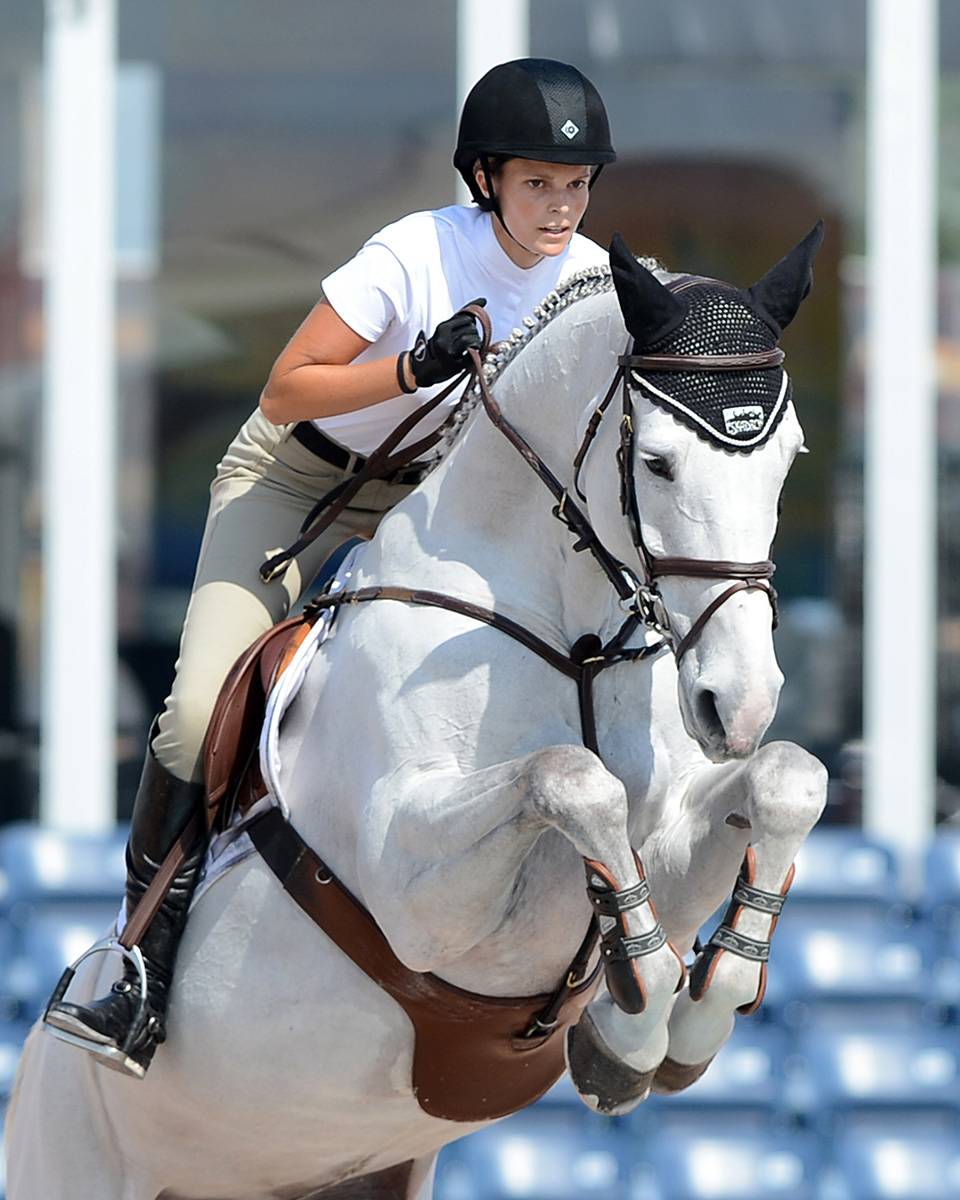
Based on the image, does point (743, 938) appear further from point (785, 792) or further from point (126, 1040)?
point (126, 1040)

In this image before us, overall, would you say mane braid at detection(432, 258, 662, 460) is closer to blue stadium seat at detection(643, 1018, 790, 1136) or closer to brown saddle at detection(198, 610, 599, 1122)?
brown saddle at detection(198, 610, 599, 1122)

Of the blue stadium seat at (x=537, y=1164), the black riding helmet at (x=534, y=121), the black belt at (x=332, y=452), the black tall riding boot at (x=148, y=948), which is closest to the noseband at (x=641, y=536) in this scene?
the black riding helmet at (x=534, y=121)

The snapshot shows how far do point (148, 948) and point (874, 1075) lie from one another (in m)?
3.60

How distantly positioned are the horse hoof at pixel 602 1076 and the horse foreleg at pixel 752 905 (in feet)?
0.35

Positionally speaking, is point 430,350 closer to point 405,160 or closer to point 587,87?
point 587,87

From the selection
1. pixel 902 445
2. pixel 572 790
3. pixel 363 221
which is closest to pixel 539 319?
pixel 572 790

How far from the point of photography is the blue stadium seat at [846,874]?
7.63 m

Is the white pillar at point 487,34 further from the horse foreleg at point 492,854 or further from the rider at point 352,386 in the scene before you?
the horse foreleg at point 492,854

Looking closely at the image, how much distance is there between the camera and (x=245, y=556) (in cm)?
454

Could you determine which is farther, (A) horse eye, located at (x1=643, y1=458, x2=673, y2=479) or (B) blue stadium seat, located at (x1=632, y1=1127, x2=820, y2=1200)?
(B) blue stadium seat, located at (x1=632, y1=1127, x2=820, y2=1200)

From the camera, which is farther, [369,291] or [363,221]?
[363,221]

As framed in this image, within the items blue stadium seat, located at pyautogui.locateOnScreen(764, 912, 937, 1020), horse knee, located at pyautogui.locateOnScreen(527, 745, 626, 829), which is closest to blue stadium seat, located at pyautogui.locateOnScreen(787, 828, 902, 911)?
blue stadium seat, located at pyautogui.locateOnScreen(764, 912, 937, 1020)

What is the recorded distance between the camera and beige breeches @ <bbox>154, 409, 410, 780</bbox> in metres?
4.42

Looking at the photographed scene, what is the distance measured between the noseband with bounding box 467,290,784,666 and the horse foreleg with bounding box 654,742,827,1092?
12.6 inches
